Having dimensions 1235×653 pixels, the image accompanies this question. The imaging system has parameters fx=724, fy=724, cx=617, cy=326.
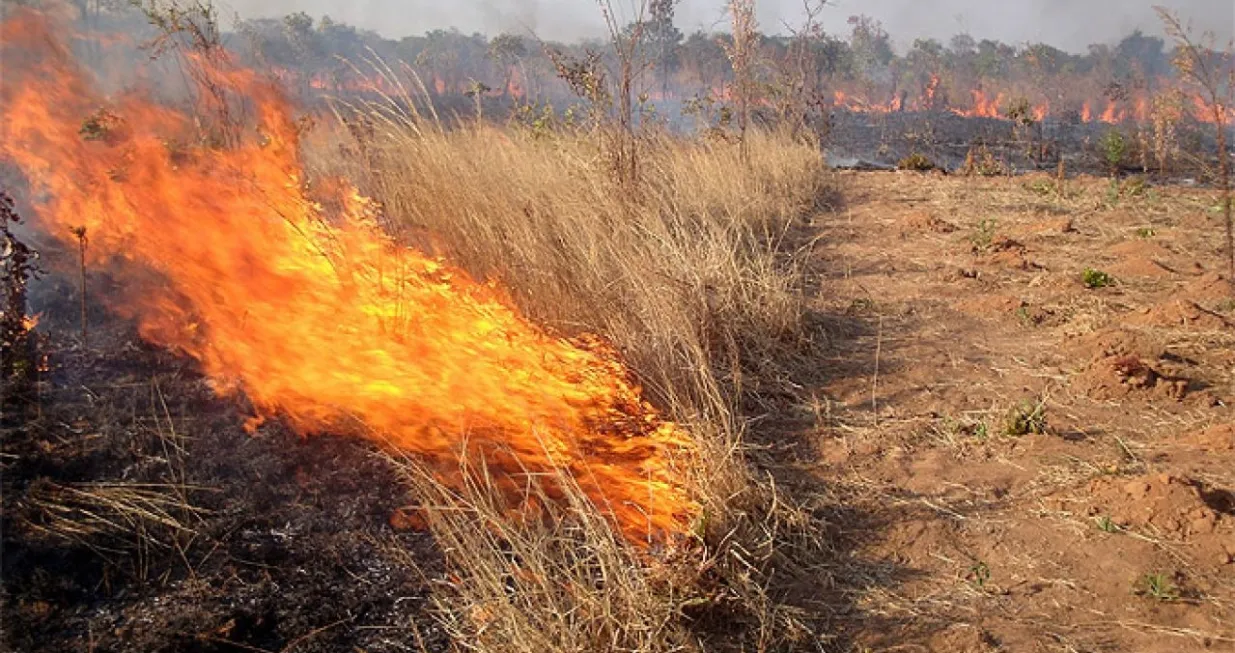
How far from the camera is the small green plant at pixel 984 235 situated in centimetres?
656

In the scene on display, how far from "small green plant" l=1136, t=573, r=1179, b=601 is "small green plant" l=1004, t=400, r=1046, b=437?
100 cm

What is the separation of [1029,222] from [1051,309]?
11.2ft

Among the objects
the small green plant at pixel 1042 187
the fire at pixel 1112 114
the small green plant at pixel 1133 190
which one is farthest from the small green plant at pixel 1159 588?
the fire at pixel 1112 114

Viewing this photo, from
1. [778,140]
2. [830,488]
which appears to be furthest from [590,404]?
[778,140]

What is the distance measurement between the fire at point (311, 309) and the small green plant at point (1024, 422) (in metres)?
1.47

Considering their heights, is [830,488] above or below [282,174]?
below

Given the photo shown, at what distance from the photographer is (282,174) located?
4.45 m

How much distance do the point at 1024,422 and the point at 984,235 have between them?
4.35m

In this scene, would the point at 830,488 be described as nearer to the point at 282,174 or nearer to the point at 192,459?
the point at 192,459

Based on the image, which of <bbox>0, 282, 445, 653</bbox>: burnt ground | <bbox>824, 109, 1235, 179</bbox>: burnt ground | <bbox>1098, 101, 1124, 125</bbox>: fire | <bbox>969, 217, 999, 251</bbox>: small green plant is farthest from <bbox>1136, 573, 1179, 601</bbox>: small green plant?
<bbox>1098, 101, 1124, 125</bbox>: fire

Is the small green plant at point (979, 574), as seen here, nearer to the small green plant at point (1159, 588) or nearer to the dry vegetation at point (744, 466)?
the dry vegetation at point (744, 466)

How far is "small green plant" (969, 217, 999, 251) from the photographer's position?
6.56 m

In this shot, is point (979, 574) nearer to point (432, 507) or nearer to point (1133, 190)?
point (432, 507)

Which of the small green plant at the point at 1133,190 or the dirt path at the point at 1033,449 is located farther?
the small green plant at the point at 1133,190
